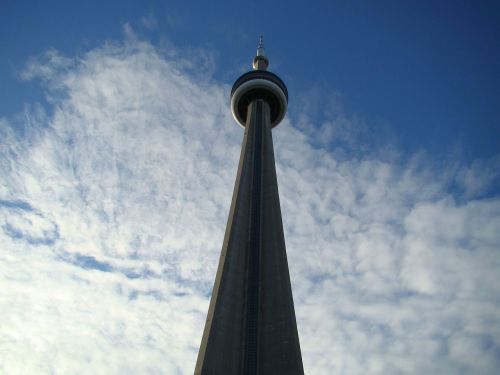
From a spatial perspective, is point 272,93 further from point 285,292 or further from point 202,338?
point 202,338

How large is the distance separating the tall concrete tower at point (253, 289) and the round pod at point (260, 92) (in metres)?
8.12

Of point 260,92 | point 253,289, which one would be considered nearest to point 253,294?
point 253,289

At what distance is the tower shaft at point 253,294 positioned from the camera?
24.8 m

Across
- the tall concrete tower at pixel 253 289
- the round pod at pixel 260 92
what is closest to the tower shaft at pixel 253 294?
the tall concrete tower at pixel 253 289

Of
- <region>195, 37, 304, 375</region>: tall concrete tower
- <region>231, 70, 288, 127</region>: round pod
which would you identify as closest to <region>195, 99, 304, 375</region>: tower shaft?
<region>195, 37, 304, 375</region>: tall concrete tower

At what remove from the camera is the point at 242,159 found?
1491 inches

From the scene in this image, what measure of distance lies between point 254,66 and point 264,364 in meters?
38.2

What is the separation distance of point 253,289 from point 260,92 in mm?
25761

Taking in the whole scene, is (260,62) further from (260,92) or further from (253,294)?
(253,294)

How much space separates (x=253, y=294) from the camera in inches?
1152

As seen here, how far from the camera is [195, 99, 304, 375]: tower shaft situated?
24.8 meters

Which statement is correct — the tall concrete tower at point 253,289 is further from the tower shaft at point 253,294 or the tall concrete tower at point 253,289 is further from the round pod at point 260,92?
the round pod at point 260,92

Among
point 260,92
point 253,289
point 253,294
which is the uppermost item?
point 260,92

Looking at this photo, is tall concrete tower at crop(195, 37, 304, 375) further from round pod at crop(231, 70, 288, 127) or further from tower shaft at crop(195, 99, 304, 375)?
round pod at crop(231, 70, 288, 127)
